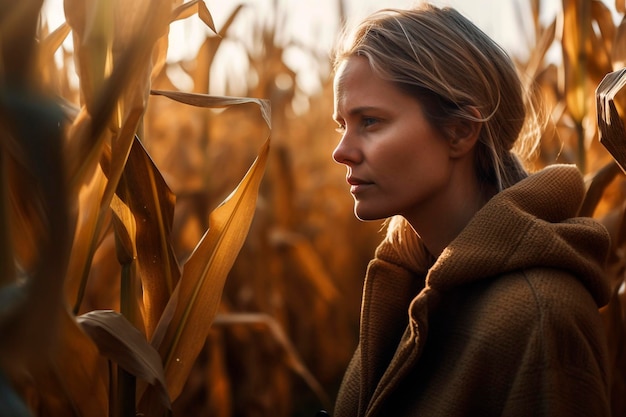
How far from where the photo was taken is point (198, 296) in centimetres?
120

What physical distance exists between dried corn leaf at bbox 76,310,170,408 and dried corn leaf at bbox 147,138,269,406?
0.29 ft

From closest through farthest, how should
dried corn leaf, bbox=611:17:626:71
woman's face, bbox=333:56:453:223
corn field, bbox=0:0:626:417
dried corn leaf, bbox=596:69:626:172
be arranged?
corn field, bbox=0:0:626:417 < dried corn leaf, bbox=596:69:626:172 < woman's face, bbox=333:56:453:223 < dried corn leaf, bbox=611:17:626:71

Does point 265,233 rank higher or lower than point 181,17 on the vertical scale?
lower

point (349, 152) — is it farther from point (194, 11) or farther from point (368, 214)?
point (194, 11)

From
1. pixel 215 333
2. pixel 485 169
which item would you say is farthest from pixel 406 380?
pixel 215 333

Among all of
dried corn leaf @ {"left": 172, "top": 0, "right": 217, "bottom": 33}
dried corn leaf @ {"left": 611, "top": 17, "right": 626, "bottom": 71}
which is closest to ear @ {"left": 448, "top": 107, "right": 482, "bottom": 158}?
dried corn leaf @ {"left": 611, "top": 17, "right": 626, "bottom": 71}

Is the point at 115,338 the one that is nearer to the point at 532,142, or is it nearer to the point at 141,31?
the point at 141,31

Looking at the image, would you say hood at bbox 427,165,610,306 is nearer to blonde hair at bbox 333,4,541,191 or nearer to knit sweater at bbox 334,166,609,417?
knit sweater at bbox 334,166,609,417

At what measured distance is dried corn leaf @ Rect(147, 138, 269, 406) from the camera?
119 centimetres

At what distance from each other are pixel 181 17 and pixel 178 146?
1975mm

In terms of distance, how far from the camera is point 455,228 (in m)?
1.44

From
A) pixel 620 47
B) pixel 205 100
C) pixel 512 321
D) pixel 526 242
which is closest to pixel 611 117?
pixel 526 242

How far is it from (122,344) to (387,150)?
57 cm

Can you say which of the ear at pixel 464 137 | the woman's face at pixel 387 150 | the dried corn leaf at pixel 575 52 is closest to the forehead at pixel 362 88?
the woman's face at pixel 387 150
